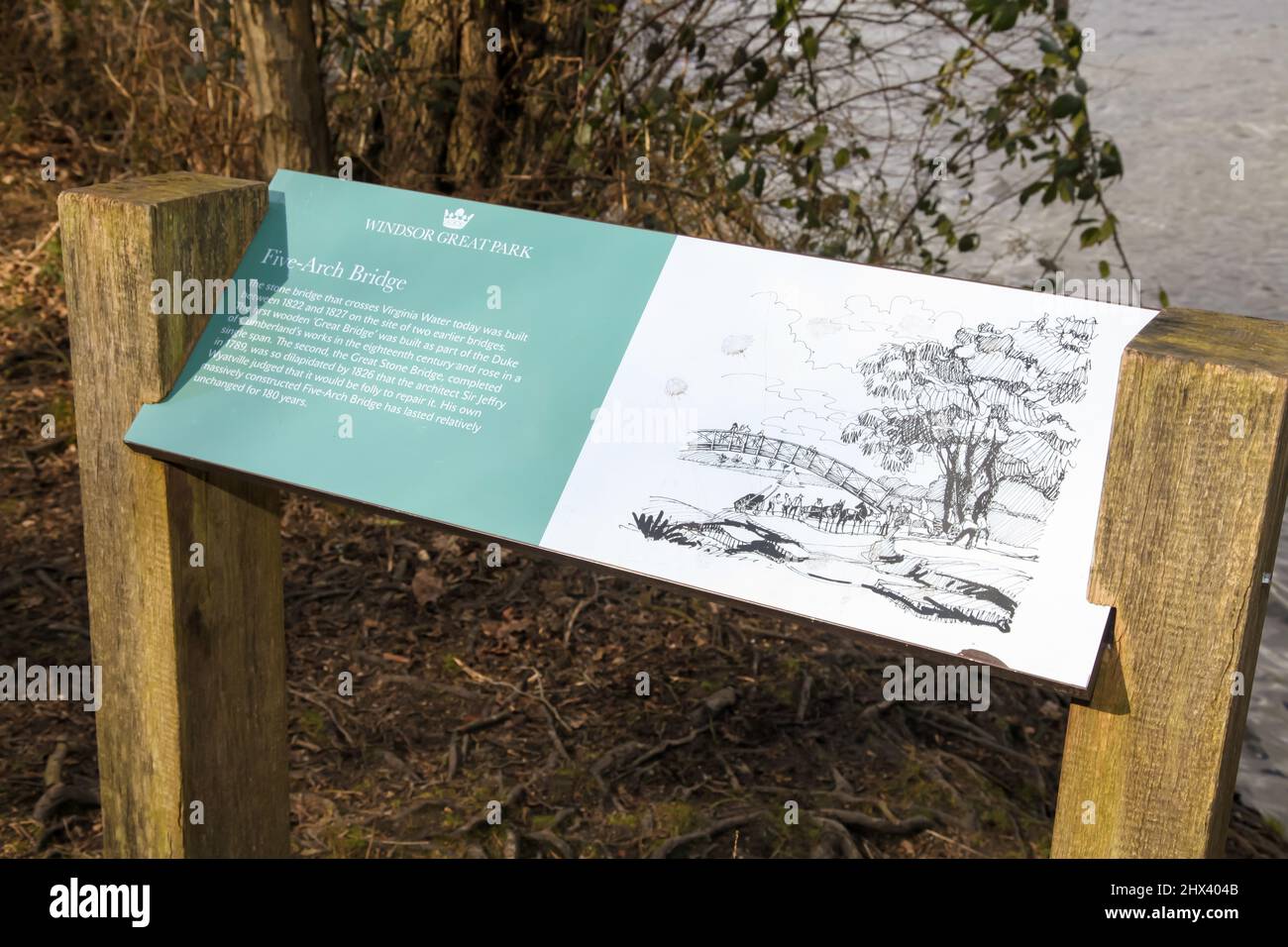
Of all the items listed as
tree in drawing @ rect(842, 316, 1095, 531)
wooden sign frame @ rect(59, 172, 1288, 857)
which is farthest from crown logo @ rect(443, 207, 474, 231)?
tree in drawing @ rect(842, 316, 1095, 531)

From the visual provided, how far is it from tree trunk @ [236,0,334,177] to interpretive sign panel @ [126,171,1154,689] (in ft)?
6.68

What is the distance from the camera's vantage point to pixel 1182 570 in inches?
62.2

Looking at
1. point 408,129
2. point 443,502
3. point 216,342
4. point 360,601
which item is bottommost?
point 360,601

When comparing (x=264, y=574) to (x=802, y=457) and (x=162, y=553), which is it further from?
(x=802, y=457)

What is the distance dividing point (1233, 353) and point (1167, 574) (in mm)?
271

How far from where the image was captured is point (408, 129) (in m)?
4.89

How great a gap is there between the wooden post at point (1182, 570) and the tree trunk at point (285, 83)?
3120mm

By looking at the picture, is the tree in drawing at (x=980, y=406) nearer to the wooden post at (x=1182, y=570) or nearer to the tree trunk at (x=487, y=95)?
the wooden post at (x=1182, y=570)

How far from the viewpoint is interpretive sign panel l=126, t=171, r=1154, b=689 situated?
1.67 m

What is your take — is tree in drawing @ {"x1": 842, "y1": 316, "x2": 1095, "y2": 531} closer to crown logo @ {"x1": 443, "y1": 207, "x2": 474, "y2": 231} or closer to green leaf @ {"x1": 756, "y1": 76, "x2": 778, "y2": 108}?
crown logo @ {"x1": 443, "y1": 207, "x2": 474, "y2": 231}

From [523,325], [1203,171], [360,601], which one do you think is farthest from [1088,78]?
[523,325]

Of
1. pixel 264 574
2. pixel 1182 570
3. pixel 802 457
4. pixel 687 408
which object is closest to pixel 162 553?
pixel 264 574
